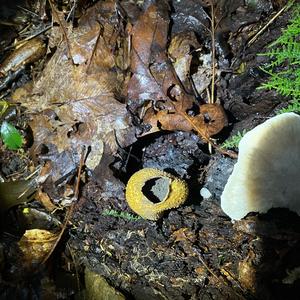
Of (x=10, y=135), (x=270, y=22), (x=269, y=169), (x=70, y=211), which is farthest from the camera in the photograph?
(x=10, y=135)

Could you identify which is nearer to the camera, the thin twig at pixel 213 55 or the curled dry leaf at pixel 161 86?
the curled dry leaf at pixel 161 86

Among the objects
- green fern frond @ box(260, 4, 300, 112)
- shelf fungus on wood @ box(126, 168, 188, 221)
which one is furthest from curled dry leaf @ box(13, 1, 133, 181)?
green fern frond @ box(260, 4, 300, 112)

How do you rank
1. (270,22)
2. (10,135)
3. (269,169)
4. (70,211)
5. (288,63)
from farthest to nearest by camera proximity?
(10,135) → (70,211) → (270,22) → (288,63) → (269,169)

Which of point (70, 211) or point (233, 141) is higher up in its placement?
point (233, 141)

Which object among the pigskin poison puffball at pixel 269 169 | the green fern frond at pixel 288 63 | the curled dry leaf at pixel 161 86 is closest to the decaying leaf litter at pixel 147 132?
the curled dry leaf at pixel 161 86

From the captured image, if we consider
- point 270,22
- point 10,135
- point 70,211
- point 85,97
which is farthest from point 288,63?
point 10,135

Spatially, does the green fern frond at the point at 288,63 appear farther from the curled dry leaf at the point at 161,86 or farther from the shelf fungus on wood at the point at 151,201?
the shelf fungus on wood at the point at 151,201

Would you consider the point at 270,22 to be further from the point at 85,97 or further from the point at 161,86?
the point at 85,97
